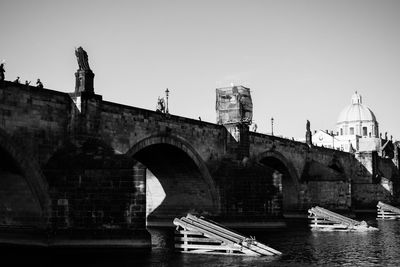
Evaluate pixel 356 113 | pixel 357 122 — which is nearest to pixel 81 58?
pixel 357 122

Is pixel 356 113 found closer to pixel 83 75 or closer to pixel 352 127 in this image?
pixel 352 127

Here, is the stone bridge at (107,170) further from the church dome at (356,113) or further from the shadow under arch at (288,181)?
the church dome at (356,113)

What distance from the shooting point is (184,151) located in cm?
3209

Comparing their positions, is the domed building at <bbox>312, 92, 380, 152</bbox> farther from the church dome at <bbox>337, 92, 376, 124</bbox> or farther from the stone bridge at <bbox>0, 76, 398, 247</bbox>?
the stone bridge at <bbox>0, 76, 398, 247</bbox>

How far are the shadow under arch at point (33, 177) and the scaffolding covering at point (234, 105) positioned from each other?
18247 mm

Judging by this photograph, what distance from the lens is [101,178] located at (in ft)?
70.4

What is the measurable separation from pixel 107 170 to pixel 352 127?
102m

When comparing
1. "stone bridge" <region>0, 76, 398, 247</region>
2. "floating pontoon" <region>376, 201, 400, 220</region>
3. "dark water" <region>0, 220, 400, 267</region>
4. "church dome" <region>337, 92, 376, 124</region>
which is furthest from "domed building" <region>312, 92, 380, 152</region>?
"dark water" <region>0, 220, 400, 267</region>

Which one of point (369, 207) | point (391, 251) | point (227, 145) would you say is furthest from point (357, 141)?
point (391, 251)

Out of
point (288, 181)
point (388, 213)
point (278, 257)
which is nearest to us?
point (278, 257)

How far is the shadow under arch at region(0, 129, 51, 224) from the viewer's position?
2098 centimetres

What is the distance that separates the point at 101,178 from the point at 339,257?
1041cm

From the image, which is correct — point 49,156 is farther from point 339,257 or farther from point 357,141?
point 357,141

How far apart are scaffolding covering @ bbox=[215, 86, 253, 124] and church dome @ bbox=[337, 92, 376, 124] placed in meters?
82.3
